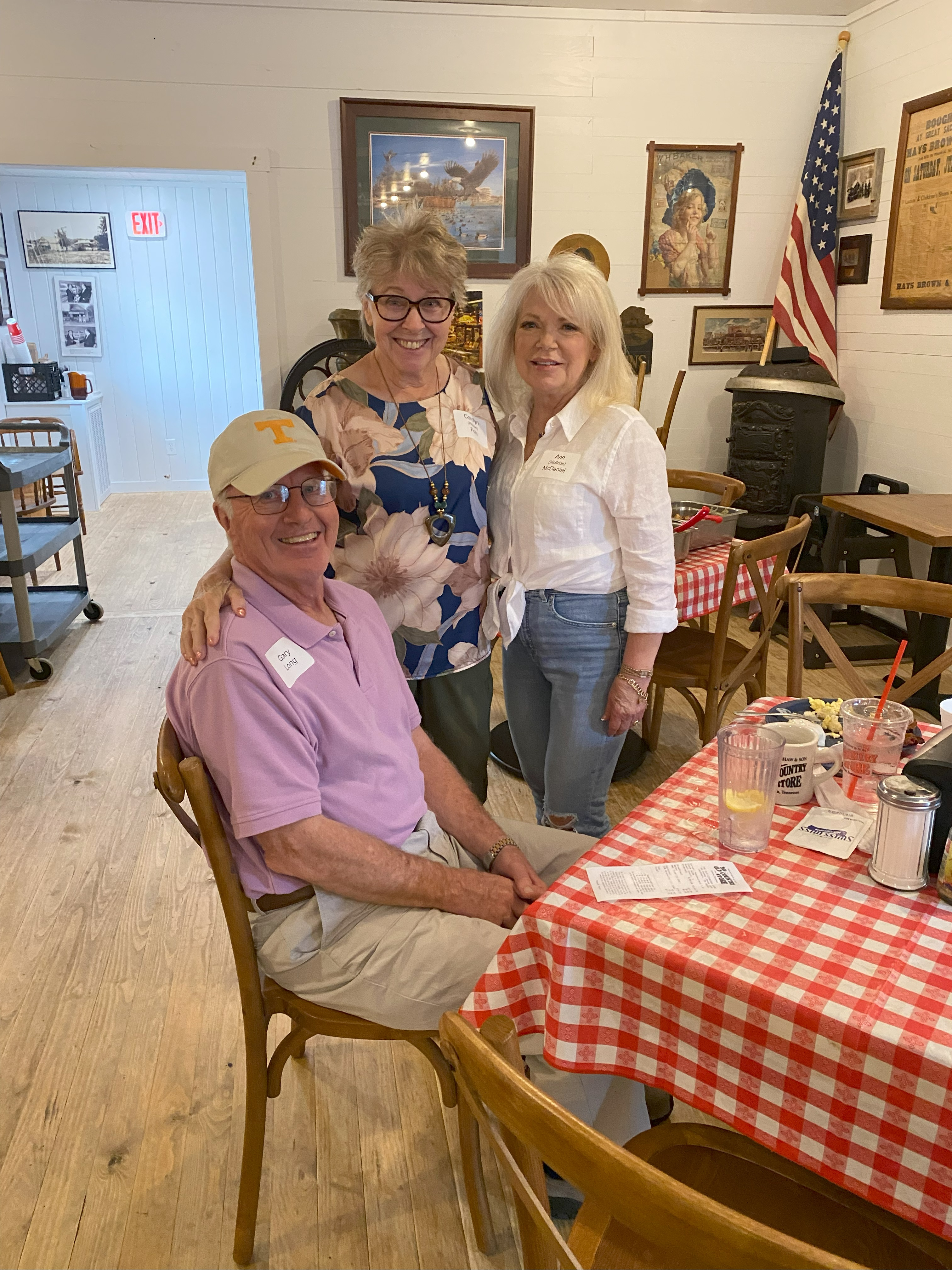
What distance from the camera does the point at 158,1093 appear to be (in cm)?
175

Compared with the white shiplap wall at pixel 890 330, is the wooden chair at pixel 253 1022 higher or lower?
lower

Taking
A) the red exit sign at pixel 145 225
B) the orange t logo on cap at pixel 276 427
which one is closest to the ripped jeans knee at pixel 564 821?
the orange t logo on cap at pixel 276 427

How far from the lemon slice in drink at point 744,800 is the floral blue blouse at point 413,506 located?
80 centimetres

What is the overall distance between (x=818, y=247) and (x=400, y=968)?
4.82 metres

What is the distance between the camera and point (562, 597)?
5.92ft

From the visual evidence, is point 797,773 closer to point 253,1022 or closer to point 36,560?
point 253,1022

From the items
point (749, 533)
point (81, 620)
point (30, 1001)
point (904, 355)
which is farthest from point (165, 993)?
point (904, 355)

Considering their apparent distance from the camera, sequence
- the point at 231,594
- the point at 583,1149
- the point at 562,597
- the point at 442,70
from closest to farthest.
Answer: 1. the point at 583,1149
2. the point at 231,594
3. the point at 562,597
4. the point at 442,70

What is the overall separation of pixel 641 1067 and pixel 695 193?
5.01m

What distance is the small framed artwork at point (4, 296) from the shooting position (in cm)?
711

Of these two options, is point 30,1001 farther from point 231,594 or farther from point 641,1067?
point 641,1067

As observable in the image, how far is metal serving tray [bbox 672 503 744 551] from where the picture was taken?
9.62ft

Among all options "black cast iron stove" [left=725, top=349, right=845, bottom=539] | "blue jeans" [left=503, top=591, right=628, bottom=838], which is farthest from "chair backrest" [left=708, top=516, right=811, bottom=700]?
"black cast iron stove" [left=725, top=349, right=845, bottom=539]

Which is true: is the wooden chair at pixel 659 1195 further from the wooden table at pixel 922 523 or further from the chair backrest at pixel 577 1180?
the wooden table at pixel 922 523
